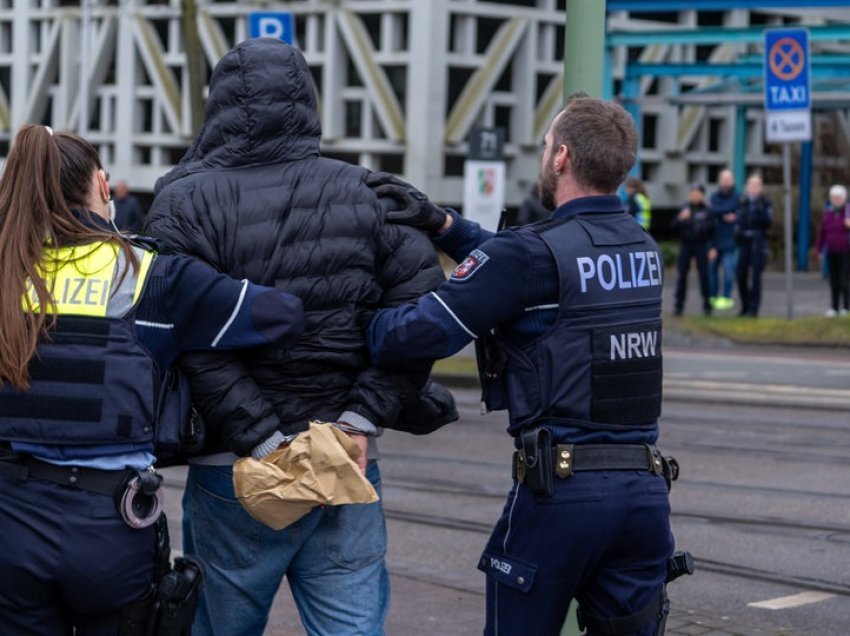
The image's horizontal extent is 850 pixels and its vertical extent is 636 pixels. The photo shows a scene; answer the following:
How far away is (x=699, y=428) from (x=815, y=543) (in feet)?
14.9

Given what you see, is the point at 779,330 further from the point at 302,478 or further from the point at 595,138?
the point at 302,478

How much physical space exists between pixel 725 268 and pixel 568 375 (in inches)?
808

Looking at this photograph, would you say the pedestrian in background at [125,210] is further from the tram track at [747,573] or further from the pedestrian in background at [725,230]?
the tram track at [747,573]

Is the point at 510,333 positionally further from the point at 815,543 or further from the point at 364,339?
the point at 815,543

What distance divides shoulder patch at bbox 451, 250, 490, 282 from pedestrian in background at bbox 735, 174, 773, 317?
19260mm

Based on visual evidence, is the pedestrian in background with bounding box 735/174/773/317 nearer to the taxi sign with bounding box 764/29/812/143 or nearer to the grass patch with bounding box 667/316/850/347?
the grass patch with bounding box 667/316/850/347

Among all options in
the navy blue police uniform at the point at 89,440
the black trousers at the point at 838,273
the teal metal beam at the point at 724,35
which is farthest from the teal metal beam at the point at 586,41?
the teal metal beam at the point at 724,35

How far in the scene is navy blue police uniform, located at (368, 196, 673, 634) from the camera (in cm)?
387

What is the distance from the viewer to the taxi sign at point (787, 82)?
793 inches

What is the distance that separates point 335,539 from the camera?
3.95 metres

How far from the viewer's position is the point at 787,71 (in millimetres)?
20359

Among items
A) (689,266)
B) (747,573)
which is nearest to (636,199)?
(689,266)

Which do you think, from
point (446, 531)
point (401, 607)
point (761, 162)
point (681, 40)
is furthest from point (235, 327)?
point (761, 162)

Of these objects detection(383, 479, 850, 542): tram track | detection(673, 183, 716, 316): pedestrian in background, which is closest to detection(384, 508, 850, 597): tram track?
detection(383, 479, 850, 542): tram track
